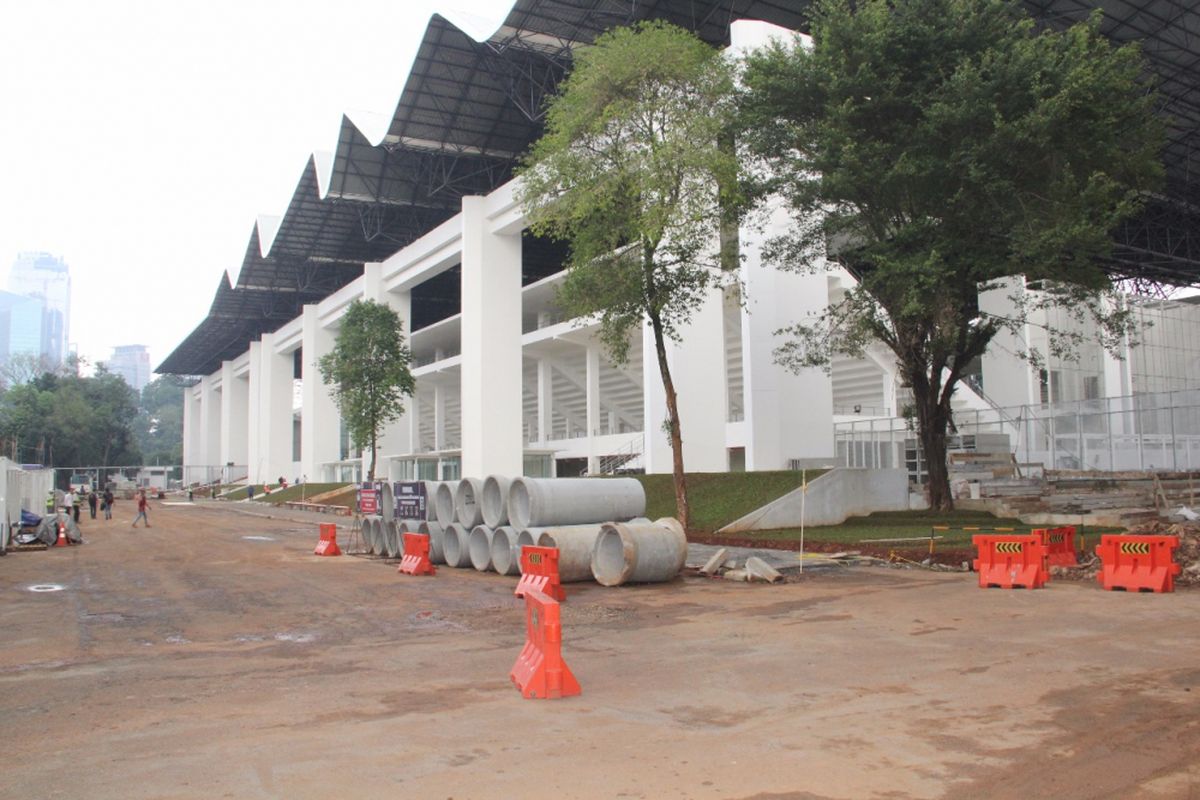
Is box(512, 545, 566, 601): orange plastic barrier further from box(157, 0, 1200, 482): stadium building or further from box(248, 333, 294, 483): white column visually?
box(248, 333, 294, 483): white column

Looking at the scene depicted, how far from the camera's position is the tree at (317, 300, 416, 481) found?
46562mm

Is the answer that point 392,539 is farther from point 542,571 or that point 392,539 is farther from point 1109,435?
point 1109,435

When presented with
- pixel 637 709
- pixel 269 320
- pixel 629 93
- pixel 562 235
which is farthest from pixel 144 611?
pixel 269 320

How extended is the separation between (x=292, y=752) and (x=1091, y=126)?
20.8 metres

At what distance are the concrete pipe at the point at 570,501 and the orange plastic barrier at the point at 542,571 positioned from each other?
1551 millimetres

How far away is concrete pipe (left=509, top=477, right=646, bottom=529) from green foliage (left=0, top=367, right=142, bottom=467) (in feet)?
288

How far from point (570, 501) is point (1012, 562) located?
714cm

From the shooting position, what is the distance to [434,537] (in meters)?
19.0

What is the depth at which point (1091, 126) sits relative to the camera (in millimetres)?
20172

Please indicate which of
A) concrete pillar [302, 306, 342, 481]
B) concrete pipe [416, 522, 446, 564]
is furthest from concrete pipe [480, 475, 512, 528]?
concrete pillar [302, 306, 342, 481]

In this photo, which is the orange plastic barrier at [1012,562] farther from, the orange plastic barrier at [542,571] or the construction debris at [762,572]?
the orange plastic barrier at [542,571]

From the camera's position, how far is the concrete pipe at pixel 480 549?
17438 mm

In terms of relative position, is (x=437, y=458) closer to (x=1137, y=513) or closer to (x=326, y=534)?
(x=326, y=534)

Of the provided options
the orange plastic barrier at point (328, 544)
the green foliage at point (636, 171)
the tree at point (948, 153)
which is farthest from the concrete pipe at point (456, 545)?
the tree at point (948, 153)
